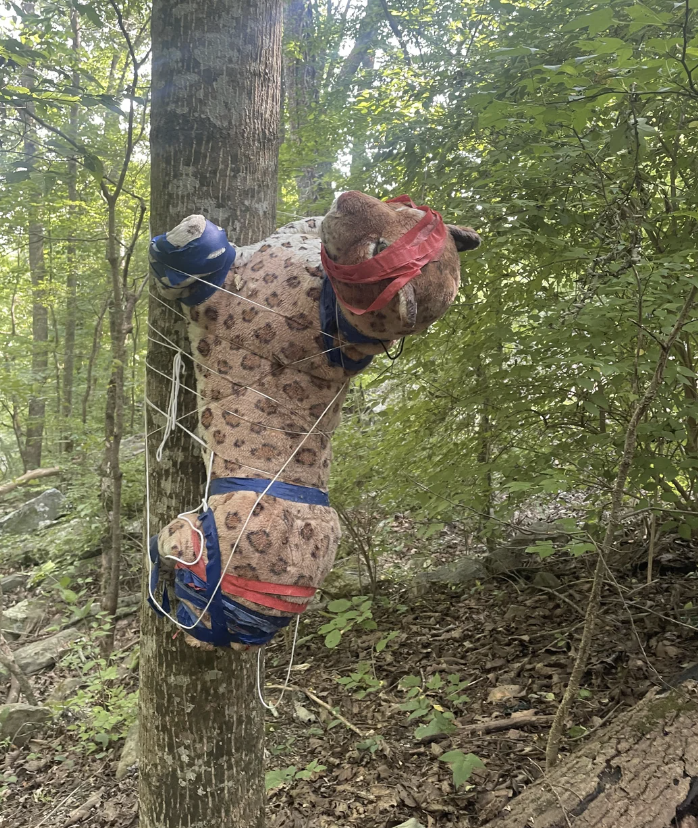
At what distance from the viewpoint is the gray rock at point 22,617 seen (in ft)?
17.5

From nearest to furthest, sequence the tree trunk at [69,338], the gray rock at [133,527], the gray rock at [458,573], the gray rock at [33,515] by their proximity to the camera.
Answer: the gray rock at [458,573]
the gray rock at [133,527]
the tree trunk at [69,338]
the gray rock at [33,515]

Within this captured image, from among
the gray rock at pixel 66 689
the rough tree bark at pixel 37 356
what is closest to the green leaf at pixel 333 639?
the gray rock at pixel 66 689

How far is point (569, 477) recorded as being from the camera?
2.35 meters

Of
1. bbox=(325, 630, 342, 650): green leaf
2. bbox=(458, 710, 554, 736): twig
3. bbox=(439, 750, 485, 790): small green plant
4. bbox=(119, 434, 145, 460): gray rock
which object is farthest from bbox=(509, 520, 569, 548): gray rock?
bbox=(119, 434, 145, 460): gray rock

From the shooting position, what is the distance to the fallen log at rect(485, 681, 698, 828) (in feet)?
5.67

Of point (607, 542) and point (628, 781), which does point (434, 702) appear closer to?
point (628, 781)

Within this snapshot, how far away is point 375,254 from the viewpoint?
3.29 feet

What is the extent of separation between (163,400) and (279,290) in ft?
1.72

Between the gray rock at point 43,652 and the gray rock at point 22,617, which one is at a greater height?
the gray rock at point 43,652

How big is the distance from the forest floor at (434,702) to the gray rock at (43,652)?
742 mm

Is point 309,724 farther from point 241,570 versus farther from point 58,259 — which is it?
point 58,259

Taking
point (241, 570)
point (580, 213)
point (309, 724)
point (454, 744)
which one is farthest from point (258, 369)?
point (309, 724)

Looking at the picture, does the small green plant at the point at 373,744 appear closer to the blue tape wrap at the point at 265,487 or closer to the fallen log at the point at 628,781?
the fallen log at the point at 628,781

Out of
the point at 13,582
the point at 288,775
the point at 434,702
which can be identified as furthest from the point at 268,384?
the point at 13,582
